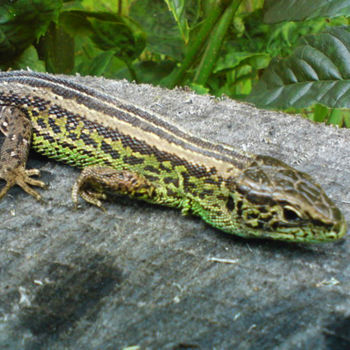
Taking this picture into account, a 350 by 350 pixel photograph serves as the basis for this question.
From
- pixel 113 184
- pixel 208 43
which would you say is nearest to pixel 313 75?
pixel 208 43

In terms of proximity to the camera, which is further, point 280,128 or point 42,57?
point 42,57

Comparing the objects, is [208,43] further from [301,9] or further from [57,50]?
[57,50]

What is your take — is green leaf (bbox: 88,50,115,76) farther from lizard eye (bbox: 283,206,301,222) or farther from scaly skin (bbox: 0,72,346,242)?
lizard eye (bbox: 283,206,301,222)

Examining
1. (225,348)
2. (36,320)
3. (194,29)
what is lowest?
(36,320)

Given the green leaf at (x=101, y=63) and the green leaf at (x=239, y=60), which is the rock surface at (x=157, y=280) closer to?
the green leaf at (x=239, y=60)

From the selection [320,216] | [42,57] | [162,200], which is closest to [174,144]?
[162,200]

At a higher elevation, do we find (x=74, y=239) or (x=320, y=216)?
(x=320, y=216)

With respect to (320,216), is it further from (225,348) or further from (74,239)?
(74,239)
